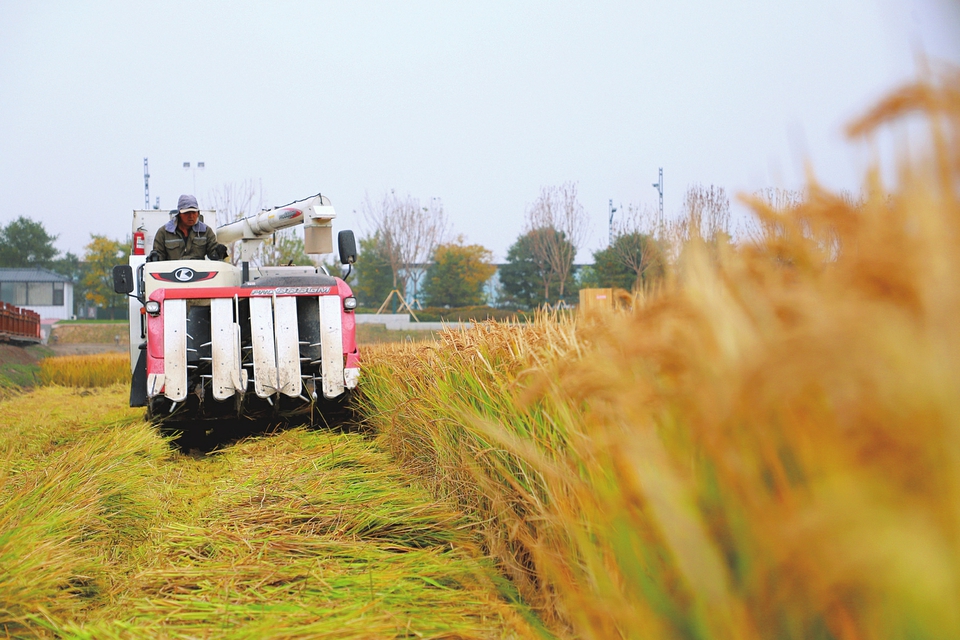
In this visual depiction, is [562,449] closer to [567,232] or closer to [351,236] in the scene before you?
[351,236]

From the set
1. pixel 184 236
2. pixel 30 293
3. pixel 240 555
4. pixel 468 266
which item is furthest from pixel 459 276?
pixel 240 555

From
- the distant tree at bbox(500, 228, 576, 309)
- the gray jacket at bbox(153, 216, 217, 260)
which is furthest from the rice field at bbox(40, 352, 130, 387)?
the distant tree at bbox(500, 228, 576, 309)

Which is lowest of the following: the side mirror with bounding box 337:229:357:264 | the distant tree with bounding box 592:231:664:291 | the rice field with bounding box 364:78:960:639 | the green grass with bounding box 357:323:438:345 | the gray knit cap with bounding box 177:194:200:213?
the green grass with bounding box 357:323:438:345

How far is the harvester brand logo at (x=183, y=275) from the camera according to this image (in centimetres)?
691

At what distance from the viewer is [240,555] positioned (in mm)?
3371

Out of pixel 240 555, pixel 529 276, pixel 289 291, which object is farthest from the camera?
pixel 529 276

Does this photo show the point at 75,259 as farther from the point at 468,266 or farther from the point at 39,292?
the point at 468,266

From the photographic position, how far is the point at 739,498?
4.17 ft

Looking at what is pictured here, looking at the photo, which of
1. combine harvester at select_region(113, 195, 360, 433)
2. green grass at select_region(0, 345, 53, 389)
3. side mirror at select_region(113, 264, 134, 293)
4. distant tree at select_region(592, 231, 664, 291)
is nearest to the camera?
combine harvester at select_region(113, 195, 360, 433)

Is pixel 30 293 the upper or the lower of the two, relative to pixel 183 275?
upper

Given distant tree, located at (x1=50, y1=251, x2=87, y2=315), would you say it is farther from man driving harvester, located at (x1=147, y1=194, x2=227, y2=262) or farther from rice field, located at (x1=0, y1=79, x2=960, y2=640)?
rice field, located at (x1=0, y1=79, x2=960, y2=640)

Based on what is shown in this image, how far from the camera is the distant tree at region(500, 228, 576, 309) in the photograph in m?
44.6

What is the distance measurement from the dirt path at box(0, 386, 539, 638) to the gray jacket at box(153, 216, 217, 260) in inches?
122

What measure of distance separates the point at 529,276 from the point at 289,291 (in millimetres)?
41267
